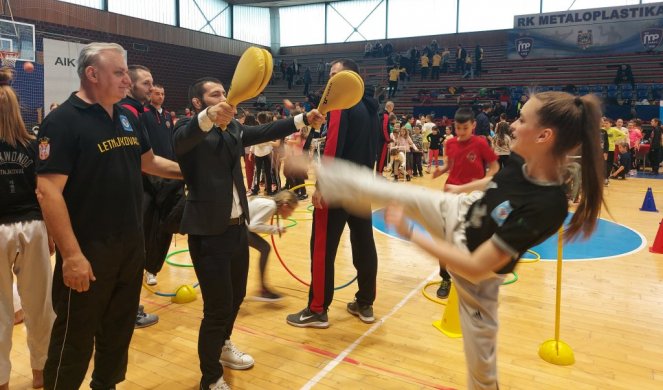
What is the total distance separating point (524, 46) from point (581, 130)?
24717 millimetres

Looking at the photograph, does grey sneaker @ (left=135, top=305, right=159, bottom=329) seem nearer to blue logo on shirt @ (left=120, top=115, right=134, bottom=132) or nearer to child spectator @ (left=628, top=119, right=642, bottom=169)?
blue logo on shirt @ (left=120, top=115, right=134, bottom=132)

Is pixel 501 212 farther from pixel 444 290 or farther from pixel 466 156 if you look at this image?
pixel 444 290

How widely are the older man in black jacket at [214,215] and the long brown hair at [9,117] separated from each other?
1.00 m

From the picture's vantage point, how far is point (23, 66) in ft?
53.7

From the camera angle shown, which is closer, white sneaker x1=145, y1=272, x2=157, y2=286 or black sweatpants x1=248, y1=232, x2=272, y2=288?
black sweatpants x1=248, y1=232, x2=272, y2=288

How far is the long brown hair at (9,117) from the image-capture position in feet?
9.32

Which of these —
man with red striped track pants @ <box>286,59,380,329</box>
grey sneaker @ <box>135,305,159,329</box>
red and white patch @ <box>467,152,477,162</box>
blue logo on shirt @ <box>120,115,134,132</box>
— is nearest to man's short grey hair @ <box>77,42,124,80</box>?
blue logo on shirt @ <box>120,115,134,132</box>

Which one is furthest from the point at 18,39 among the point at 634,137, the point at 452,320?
the point at 634,137

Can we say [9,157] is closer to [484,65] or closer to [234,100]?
[234,100]

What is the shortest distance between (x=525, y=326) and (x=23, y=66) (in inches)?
722

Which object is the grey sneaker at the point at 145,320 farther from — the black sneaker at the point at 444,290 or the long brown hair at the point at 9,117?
the black sneaker at the point at 444,290

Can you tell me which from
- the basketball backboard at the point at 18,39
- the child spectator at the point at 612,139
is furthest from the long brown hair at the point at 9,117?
the basketball backboard at the point at 18,39

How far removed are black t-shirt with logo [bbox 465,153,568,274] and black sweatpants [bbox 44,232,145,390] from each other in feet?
6.08

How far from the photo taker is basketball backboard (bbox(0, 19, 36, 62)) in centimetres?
1511
